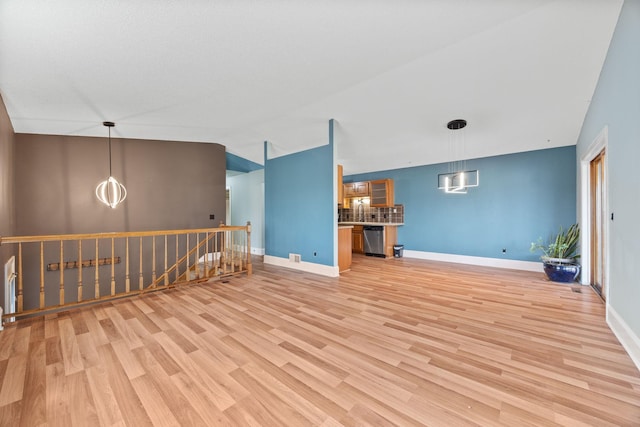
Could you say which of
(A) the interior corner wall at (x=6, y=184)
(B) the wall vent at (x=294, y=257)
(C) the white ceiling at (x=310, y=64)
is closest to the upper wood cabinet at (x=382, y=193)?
(C) the white ceiling at (x=310, y=64)

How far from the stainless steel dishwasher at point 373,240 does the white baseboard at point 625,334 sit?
13.6 ft

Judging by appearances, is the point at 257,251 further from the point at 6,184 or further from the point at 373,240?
the point at 6,184

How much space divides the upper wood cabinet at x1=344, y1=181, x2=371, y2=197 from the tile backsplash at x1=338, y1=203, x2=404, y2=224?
1.76 feet

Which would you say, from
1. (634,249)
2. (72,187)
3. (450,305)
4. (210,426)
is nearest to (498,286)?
(450,305)

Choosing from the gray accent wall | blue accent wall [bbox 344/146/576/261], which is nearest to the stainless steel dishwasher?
blue accent wall [bbox 344/146/576/261]

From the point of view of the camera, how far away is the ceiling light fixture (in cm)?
408

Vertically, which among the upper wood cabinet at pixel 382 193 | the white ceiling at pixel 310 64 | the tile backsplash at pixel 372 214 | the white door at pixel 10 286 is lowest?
the white door at pixel 10 286

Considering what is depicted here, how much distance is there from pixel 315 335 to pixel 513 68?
342 centimetres

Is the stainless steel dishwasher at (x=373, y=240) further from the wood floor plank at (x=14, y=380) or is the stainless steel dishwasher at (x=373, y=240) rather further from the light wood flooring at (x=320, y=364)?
the wood floor plank at (x=14, y=380)

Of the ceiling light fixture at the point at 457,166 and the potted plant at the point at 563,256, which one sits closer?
the potted plant at the point at 563,256

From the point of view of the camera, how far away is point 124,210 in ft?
17.2

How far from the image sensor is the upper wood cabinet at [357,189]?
23.6 ft

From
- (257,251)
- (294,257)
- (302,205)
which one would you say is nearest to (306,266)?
(294,257)

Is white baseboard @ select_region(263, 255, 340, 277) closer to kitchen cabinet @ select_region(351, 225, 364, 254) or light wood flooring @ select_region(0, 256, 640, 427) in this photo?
light wood flooring @ select_region(0, 256, 640, 427)
